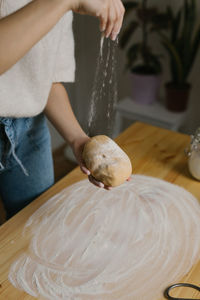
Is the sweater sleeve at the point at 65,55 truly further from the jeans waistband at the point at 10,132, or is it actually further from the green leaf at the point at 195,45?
the green leaf at the point at 195,45

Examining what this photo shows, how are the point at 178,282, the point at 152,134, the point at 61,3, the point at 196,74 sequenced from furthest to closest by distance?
the point at 196,74
the point at 152,134
the point at 178,282
the point at 61,3

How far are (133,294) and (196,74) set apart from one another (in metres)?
1.58

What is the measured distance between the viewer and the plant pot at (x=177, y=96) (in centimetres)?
180

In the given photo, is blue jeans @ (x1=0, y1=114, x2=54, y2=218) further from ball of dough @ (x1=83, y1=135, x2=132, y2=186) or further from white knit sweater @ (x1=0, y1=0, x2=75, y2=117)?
ball of dough @ (x1=83, y1=135, x2=132, y2=186)

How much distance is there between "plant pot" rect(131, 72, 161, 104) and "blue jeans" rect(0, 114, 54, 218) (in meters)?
1.00

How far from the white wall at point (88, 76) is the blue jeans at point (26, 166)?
1.11 metres

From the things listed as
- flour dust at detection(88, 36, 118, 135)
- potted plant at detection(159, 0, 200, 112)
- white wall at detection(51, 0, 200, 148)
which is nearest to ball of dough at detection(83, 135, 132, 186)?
flour dust at detection(88, 36, 118, 135)

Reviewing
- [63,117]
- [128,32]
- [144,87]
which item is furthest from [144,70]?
[63,117]

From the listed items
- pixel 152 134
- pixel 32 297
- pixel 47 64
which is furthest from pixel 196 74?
pixel 32 297

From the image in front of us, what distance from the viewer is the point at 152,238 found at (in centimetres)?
77

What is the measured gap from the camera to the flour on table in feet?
2.19

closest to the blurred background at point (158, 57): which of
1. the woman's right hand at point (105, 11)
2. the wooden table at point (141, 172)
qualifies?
the wooden table at point (141, 172)

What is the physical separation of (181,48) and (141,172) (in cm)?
99

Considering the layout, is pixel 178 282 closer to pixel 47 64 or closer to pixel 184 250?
pixel 184 250
